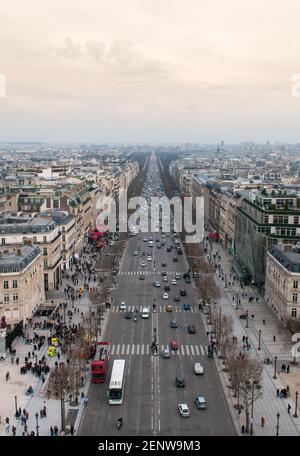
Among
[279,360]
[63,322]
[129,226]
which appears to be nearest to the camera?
[279,360]

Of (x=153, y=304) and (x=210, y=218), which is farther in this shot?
(x=210, y=218)

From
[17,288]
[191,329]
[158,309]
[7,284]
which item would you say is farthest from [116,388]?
[158,309]

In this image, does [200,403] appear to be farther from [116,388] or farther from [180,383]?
[116,388]

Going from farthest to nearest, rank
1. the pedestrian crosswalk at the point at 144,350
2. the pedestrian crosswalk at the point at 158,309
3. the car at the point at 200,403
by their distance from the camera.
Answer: the pedestrian crosswalk at the point at 158,309 → the pedestrian crosswalk at the point at 144,350 → the car at the point at 200,403

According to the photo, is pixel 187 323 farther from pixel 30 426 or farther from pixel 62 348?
pixel 30 426

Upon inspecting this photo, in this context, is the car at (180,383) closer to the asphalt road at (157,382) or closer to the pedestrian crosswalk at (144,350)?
the asphalt road at (157,382)

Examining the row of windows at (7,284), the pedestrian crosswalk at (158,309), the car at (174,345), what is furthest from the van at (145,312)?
the row of windows at (7,284)

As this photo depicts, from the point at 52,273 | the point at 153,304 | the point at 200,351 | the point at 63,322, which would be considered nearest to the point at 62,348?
the point at 63,322
